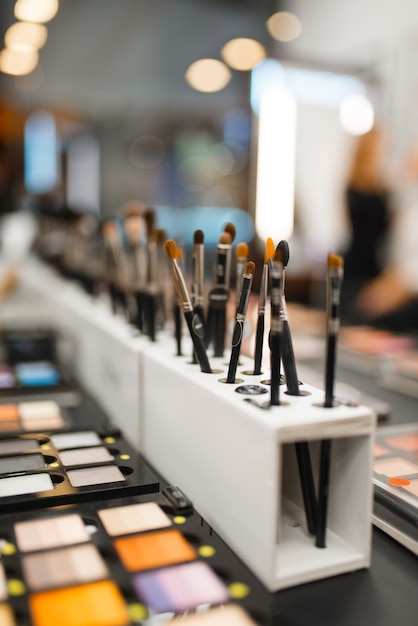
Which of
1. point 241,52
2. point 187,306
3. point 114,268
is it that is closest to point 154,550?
point 187,306

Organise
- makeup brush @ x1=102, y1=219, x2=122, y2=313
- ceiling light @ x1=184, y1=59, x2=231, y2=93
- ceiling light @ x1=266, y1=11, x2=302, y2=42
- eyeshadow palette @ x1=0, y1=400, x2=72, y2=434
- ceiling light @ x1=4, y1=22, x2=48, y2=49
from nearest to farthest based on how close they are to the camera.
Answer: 1. eyeshadow palette @ x1=0, y1=400, x2=72, y2=434
2. makeup brush @ x1=102, y1=219, x2=122, y2=313
3. ceiling light @ x1=4, y1=22, x2=48, y2=49
4. ceiling light @ x1=184, y1=59, x2=231, y2=93
5. ceiling light @ x1=266, y1=11, x2=302, y2=42

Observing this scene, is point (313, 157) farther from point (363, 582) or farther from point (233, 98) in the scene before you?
point (363, 582)

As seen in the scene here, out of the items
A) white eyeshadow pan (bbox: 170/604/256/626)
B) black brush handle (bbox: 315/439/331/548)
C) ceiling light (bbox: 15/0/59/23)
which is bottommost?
white eyeshadow pan (bbox: 170/604/256/626)

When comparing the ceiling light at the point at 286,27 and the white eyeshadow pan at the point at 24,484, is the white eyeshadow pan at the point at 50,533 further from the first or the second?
the ceiling light at the point at 286,27

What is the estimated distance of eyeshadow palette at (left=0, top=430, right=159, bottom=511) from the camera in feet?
2.33

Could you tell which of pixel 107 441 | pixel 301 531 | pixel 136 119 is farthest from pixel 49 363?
pixel 136 119

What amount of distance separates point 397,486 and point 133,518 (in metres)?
0.31

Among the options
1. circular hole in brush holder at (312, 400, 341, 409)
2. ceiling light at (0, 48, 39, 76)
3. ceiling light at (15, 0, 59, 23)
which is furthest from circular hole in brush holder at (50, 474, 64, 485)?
ceiling light at (0, 48, 39, 76)

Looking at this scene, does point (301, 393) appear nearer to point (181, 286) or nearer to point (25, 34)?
point (181, 286)

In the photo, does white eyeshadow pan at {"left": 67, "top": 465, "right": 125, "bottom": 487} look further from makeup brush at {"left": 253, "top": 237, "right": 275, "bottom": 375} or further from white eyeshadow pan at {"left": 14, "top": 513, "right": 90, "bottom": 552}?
makeup brush at {"left": 253, "top": 237, "right": 275, "bottom": 375}

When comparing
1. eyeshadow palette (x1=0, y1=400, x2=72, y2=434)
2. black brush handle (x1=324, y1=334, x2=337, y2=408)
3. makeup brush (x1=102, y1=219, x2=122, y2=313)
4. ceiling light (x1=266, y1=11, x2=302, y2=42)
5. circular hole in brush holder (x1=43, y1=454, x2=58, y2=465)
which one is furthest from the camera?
ceiling light (x1=266, y1=11, x2=302, y2=42)

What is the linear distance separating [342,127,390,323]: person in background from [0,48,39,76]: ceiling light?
Result: 1.44 m

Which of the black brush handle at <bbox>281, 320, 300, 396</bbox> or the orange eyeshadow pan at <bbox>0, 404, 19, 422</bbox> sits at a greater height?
the black brush handle at <bbox>281, 320, 300, 396</bbox>

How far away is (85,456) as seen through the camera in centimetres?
84
